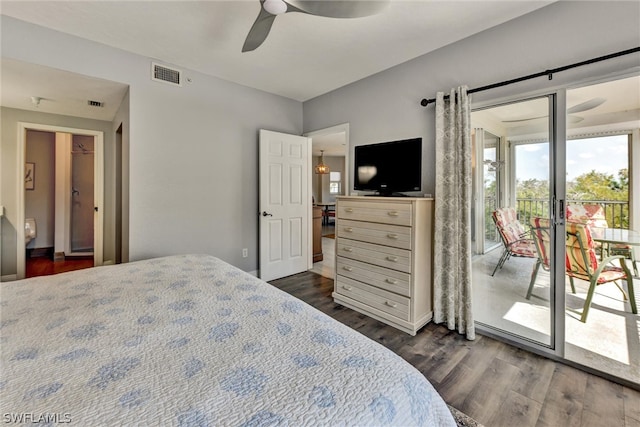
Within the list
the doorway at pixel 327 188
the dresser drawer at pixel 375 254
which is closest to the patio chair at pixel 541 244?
the dresser drawer at pixel 375 254

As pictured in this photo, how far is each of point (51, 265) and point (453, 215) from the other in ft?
19.2

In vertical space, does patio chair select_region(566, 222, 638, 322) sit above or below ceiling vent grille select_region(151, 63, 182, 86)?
below

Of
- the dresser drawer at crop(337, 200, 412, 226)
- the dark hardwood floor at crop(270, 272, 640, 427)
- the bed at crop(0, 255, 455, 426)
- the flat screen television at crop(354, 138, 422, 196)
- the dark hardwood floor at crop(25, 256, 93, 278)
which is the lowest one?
the dark hardwood floor at crop(270, 272, 640, 427)

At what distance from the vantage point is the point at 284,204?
3.85 meters

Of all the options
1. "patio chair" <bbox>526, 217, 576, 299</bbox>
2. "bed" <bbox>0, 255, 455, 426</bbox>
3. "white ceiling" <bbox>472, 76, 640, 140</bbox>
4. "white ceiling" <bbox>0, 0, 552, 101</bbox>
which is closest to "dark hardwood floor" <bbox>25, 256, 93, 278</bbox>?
"white ceiling" <bbox>0, 0, 552, 101</bbox>

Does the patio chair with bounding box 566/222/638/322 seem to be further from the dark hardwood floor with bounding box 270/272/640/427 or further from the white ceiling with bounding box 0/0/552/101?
the white ceiling with bounding box 0/0/552/101

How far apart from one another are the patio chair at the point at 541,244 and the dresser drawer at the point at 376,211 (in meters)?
0.97

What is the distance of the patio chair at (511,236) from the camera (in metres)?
2.24

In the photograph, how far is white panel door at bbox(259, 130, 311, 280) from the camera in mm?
3641

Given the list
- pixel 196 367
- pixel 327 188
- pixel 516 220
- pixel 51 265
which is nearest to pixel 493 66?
pixel 516 220

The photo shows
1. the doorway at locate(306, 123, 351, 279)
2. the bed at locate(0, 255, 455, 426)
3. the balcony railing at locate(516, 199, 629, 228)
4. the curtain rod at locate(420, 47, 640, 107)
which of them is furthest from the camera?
the doorway at locate(306, 123, 351, 279)

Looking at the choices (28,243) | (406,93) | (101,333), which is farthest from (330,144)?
(101,333)

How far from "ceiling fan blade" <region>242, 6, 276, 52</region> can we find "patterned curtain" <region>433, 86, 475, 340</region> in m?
1.55

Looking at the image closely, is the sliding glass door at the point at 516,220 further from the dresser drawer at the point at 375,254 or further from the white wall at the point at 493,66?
the dresser drawer at the point at 375,254
